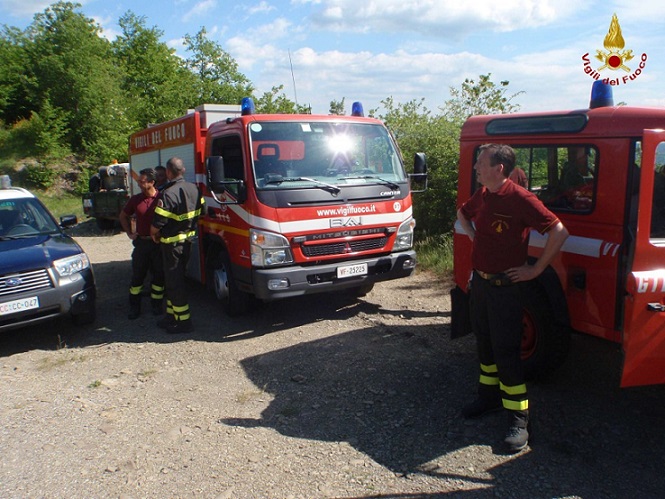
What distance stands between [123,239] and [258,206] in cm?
1031

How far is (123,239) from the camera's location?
15.1m

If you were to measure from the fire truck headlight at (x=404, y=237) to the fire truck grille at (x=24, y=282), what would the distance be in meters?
3.89

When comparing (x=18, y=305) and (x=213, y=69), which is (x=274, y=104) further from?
(x=18, y=305)

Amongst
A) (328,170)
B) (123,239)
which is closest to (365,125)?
(328,170)

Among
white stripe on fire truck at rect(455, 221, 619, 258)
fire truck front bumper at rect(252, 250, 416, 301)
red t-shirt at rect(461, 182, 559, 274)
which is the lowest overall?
fire truck front bumper at rect(252, 250, 416, 301)

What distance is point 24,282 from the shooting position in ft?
19.5

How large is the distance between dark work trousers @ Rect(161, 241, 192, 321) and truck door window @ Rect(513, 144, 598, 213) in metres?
3.75

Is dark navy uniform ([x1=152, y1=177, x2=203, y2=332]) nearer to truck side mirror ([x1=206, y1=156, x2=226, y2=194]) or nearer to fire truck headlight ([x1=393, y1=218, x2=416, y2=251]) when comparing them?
truck side mirror ([x1=206, y1=156, x2=226, y2=194])

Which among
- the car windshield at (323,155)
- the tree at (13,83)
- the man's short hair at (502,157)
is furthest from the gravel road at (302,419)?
the tree at (13,83)

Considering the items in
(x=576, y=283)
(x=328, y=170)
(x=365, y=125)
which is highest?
(x=365, y=125)

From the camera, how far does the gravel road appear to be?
→ 3.49m

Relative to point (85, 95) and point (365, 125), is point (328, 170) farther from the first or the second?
point (85, 95)

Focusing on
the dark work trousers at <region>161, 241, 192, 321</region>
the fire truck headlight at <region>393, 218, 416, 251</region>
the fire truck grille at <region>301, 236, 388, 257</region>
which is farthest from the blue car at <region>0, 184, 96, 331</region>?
the fire truck headlight at <region>393, 218, 416, 251</region>

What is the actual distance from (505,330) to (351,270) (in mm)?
2831
